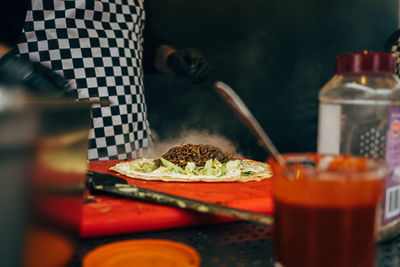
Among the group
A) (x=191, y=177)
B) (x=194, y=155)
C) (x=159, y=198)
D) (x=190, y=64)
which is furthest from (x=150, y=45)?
(x=159, y=198)

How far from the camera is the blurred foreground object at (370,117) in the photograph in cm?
77

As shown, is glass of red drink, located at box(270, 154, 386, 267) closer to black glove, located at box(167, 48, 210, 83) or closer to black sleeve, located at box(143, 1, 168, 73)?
black glove, located at box(167, 48, 210, 83)

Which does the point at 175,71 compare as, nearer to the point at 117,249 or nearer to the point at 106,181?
the point at 106,181

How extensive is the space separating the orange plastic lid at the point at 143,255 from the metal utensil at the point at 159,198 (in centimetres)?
21

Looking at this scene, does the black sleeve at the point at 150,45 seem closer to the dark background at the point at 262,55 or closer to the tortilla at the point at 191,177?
the dark background at the point at 262,55

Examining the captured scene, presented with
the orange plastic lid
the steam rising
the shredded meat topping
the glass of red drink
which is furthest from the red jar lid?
the steam rising

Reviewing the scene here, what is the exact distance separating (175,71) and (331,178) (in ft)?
8.32

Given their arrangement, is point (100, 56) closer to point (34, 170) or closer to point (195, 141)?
point (195, 141)

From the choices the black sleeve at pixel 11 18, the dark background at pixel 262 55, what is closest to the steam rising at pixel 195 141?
the dark background at pixel 262 55

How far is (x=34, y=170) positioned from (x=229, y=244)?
0.46 meters

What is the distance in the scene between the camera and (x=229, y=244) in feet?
2.70

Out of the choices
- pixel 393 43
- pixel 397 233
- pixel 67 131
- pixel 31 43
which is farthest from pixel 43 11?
pixel 393 43

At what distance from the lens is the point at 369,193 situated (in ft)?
1.89

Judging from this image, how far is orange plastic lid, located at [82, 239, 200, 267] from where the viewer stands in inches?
23.5
